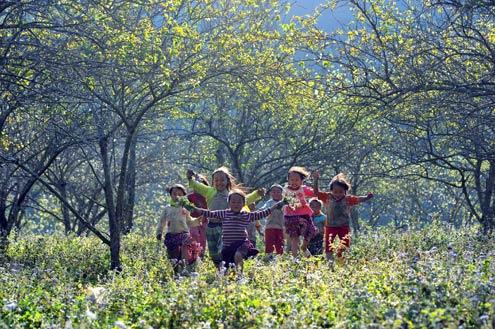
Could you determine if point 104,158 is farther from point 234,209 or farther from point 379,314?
point 379,314

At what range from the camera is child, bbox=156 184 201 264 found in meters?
13.5

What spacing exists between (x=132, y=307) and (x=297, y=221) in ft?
23.7

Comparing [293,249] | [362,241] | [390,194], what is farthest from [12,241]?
[390,194]

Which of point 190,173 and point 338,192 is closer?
point 338,192

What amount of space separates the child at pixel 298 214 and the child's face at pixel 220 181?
3.58 ft

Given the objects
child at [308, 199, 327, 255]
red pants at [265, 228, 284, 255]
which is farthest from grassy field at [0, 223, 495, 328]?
child at [308, 199, 327, 255]

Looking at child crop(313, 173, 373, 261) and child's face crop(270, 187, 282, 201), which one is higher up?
child's face crop(270, 187, 282, 201)

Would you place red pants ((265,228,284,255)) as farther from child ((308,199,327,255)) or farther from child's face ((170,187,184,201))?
child's face ((170,187,184,201))

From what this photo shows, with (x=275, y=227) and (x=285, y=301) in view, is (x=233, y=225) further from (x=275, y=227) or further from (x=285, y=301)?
(x=285, y=301)

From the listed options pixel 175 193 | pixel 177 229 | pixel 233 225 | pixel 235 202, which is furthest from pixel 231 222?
pixel 175 193

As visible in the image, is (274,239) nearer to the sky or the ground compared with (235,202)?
nearer to the ground

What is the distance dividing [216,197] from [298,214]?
58.0 inches

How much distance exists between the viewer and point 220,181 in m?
13.6

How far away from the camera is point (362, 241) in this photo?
17016 millimetres
